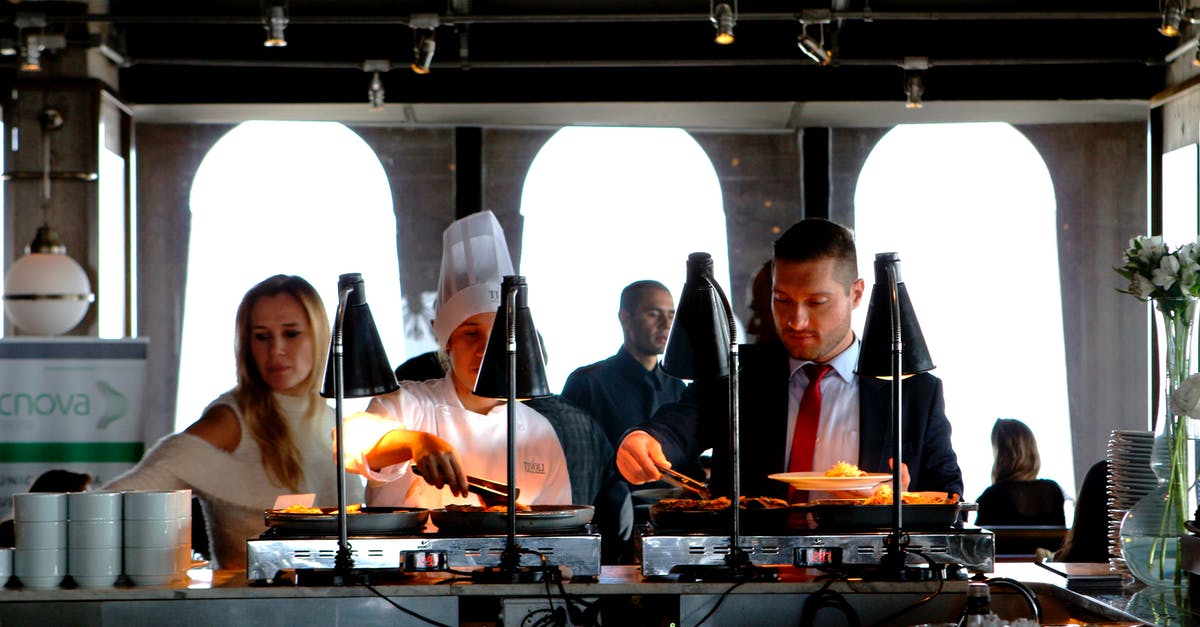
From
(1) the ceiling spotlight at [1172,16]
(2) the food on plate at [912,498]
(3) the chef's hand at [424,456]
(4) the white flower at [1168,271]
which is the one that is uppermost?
(1) the ceiling spotlight at [1172,16]

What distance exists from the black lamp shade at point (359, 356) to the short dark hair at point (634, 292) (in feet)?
13.4

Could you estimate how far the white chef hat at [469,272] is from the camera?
3.52 metres

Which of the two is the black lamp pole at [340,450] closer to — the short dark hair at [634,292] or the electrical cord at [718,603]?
the electrical cord at [718,603]

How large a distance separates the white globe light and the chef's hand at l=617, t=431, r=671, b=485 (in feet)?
12.4

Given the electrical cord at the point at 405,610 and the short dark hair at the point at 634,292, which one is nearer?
the electrical cord at the point at 405,610

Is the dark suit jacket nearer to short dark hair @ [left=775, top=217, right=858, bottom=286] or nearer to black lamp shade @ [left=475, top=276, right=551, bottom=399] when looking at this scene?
short dark hair @ [left=775, top=217, right=858, bottom=286]

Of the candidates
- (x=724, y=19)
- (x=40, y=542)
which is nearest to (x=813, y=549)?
(x=40, y=542)

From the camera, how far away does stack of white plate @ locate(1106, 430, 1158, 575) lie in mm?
2832

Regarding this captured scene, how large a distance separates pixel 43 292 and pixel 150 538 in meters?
3.61

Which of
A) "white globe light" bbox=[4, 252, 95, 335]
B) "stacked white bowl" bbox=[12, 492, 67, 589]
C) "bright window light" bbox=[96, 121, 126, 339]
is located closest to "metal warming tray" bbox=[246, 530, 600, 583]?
"stacked white bowl" bbox=[12, 492, 67, 589]

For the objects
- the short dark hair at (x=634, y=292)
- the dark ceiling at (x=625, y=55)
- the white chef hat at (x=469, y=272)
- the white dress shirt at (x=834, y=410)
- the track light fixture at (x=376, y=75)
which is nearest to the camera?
the white dress shirt at (x=834, y=410)

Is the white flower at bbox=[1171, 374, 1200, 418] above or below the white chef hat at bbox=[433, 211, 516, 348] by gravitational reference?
below

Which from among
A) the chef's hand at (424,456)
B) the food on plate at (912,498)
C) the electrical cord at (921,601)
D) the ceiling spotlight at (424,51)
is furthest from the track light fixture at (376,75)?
the electrical cord at (921,601)

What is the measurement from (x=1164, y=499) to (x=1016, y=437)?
3689 mm
